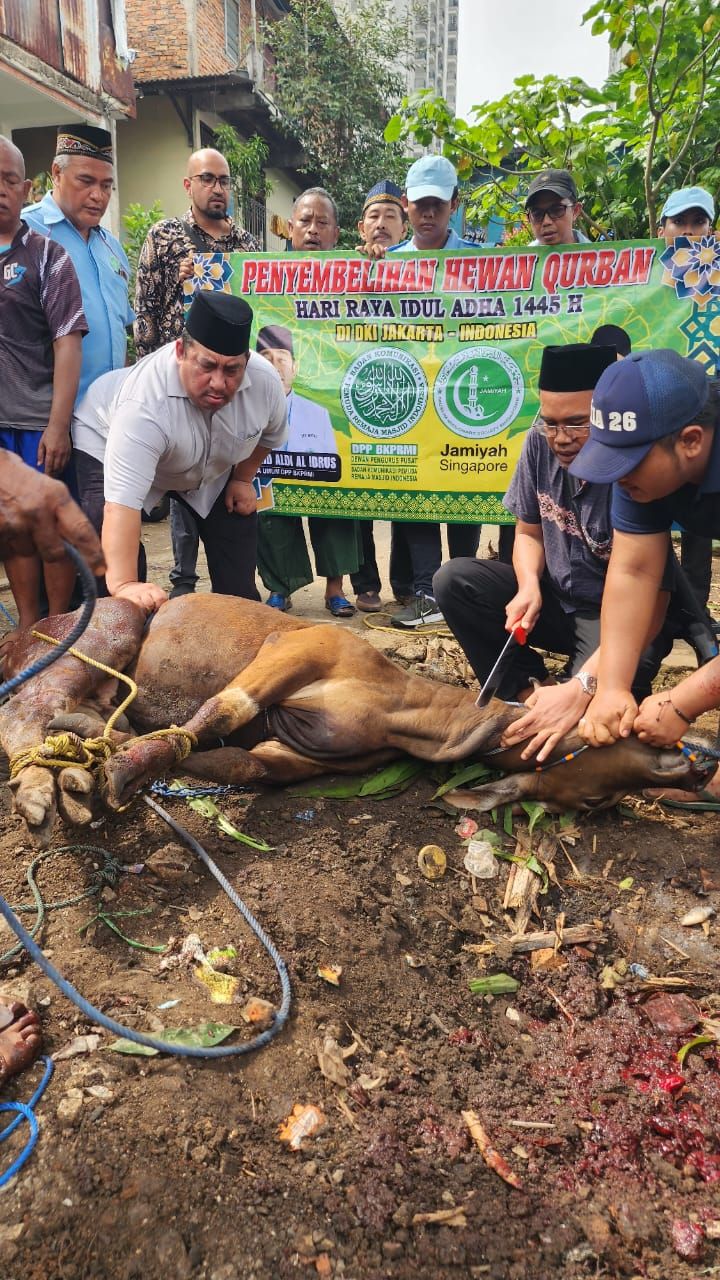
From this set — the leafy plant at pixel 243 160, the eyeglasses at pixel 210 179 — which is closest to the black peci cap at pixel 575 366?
the eyeglasses at pixel 210 179

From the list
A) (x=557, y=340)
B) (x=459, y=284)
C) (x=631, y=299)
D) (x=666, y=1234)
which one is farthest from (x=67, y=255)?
(x=666, y=1234)

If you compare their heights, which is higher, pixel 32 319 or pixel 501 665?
pixel 32 319

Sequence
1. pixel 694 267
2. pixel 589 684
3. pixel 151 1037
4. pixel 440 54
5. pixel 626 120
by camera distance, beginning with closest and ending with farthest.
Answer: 1. pixel 151 1037
2. pixel 589 684
3. pixel 694 267
4. pixel 626 120
5. pixel 440 54

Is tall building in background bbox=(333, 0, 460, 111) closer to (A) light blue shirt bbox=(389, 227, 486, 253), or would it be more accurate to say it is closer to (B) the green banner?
(A) light blue shirt bbox=(389, 227, 486, 253)

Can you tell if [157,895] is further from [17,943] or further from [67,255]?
[67,255]

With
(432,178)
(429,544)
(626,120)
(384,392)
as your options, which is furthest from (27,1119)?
(626,120)

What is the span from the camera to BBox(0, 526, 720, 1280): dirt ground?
72.5 inches

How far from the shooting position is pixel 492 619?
4445 mm

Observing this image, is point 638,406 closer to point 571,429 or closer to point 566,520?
point 571,429

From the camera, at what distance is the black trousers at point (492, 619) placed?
4355 millimetres

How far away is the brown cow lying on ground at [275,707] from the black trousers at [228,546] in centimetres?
103

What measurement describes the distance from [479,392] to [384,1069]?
5.08m

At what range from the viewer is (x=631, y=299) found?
5.91 m

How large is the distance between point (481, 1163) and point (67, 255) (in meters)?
4.81
